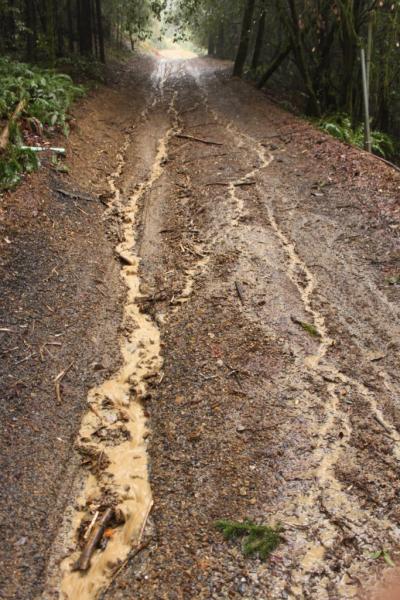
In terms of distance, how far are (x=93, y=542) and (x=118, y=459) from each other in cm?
76

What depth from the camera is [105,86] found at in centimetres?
1550

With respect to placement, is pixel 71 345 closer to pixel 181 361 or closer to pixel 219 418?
pixel 181 361

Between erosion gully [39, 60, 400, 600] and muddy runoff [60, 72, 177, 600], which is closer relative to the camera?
erosion gully [39, 60, 400, 600]

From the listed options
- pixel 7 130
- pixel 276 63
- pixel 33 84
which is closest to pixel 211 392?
pixel 7 130

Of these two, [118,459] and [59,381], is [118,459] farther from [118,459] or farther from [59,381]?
[59,381]

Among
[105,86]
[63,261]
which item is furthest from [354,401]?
[105,86]

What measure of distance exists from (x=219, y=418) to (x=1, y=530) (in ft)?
6.00

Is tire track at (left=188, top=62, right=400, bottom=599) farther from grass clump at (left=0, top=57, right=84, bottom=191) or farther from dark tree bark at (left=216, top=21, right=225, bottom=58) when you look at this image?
dark tree bark at (left=216, top=21, right=225, bottom=58)

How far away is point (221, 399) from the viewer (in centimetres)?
423

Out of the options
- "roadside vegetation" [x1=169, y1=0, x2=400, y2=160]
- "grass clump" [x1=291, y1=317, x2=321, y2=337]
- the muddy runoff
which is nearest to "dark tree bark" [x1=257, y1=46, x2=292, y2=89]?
"roadside vegetation" [x1=169, y1=0, x2=400, y2=160]

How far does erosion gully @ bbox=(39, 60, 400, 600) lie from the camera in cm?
301

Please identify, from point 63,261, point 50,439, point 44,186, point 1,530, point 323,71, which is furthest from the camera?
point 323,71

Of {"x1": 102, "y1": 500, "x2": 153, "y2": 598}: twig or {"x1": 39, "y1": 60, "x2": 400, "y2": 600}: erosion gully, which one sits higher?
{"x1": 39, "y1": 60, "x2": 400, "y2": 600}: erosion gully

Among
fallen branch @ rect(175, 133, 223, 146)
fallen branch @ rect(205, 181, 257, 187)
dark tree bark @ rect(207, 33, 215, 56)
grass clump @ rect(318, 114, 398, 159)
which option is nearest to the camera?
fallen branch @ rect(205, 181, 257, 187)
